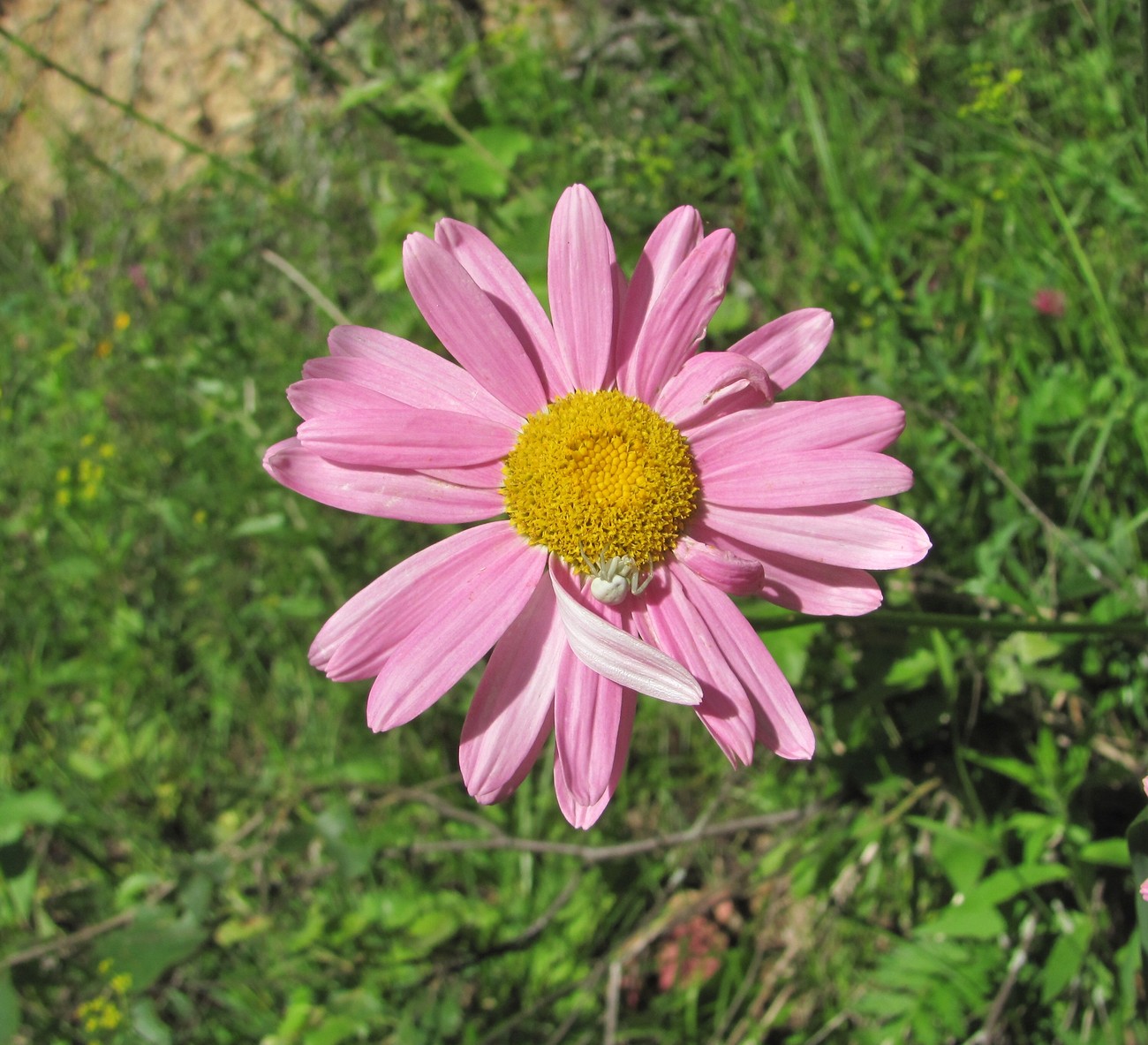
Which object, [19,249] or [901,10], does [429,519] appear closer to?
[901,10]

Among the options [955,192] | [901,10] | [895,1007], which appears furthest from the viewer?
[901,10]

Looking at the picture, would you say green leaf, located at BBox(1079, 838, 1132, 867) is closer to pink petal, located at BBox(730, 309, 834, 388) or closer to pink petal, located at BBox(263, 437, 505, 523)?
pink petal, located at BBox(730, 309, 834, 388)

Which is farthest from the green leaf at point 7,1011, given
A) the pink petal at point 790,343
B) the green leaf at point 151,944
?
the pink petal at point 790,343

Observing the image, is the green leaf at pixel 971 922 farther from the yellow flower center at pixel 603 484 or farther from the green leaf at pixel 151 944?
the green leaf at pixel 151 944

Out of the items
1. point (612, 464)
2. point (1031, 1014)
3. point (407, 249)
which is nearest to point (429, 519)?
point (612, 464)

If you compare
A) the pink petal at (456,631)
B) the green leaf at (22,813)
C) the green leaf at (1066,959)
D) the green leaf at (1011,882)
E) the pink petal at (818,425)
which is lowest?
the green leaf at (22,813)

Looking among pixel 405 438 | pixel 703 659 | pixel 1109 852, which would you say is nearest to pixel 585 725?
pixel 703 659

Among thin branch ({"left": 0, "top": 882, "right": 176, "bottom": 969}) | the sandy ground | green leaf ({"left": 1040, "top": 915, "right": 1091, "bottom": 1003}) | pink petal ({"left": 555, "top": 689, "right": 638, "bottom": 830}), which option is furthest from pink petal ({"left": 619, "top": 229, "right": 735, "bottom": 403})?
the sandy ground
